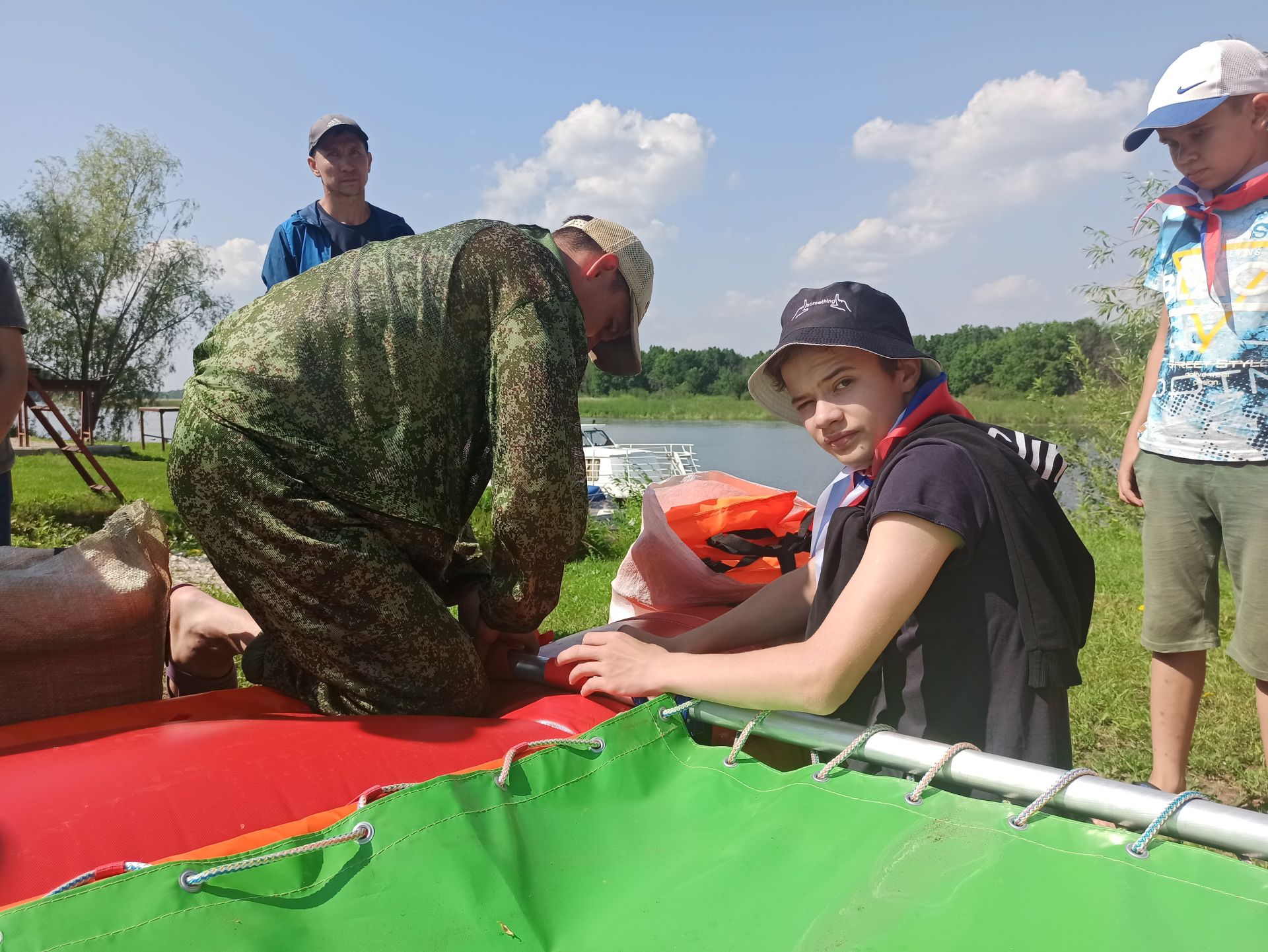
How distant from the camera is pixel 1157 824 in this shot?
51.9 inches

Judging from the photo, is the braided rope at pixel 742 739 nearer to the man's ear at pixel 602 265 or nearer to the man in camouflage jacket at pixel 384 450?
the man in camouflage jacket at pixel 384 450

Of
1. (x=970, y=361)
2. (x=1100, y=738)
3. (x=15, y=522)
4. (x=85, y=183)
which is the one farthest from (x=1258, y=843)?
(x=970, y=361)

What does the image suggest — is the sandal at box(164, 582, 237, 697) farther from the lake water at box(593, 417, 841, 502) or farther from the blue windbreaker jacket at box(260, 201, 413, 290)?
the lake water at box(593, 417, 841, 502)

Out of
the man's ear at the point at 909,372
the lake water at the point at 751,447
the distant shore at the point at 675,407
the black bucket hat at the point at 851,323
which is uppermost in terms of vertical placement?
the distant shore at the point at 675,407

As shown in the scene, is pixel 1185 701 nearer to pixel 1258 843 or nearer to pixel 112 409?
pixel 1258 843

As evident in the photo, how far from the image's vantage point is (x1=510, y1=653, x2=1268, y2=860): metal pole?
130cm

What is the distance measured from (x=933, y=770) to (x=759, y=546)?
1938 millimetres

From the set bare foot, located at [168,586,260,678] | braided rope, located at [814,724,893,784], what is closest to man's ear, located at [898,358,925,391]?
braided rope, located at [814,724,893,784]

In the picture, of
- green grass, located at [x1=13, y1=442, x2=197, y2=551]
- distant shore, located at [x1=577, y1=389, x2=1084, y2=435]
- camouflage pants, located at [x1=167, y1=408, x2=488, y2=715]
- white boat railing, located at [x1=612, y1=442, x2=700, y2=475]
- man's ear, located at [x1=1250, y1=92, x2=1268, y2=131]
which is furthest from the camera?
distant shore, located at [x1=577, y1=389, x2=1084, y2=435]

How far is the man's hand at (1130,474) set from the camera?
304 cm

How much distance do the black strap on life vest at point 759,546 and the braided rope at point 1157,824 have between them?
2.03 metres

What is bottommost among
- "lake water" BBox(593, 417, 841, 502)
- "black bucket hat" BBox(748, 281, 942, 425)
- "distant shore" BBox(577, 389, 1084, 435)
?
"lake water" BBox(593, 417, 841, 502)

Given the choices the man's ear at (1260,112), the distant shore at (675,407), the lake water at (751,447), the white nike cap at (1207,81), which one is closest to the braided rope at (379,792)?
the white nike cap at (1207,81)

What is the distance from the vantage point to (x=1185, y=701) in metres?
2.79
